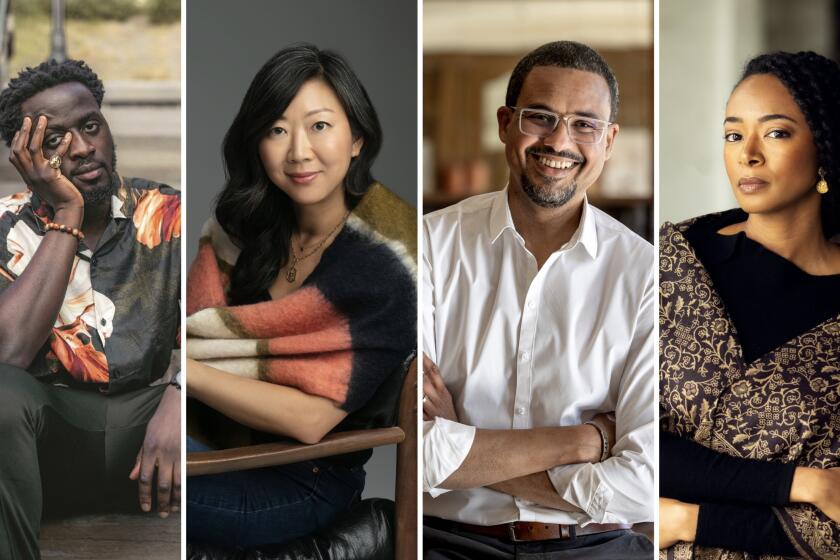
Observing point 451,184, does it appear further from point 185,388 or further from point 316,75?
point 185,388

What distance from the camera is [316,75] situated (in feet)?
8.87

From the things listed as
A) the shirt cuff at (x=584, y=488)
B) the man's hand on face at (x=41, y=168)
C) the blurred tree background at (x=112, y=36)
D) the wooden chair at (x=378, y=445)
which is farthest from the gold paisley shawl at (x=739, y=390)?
the man's hand on face at (x=41, y=168)

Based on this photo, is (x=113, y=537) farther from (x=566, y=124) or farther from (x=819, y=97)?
(x=819, y=97)

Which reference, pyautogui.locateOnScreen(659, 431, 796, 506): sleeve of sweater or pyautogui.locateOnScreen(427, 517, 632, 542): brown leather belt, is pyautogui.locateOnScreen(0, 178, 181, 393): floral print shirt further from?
pyautogui.locateOnScreen(659, 431, 796, 506): sleeve of sweater

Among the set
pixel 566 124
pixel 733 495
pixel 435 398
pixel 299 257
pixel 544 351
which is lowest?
pixel 733 495

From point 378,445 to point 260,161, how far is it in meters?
0.86

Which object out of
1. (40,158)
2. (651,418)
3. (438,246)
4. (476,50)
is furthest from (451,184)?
(40,158)

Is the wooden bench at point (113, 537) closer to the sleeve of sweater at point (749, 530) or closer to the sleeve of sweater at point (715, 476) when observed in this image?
the sleeve of sweater at point (715, 476)

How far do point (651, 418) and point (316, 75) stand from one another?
1336 millimetres

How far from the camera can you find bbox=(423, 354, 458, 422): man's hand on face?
107 inches

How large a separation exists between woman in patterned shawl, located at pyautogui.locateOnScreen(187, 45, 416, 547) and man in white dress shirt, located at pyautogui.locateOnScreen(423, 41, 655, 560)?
7.0 inches

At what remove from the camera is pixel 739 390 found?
2.63 metres

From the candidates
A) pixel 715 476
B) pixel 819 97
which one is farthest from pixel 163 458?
pixel 819 97

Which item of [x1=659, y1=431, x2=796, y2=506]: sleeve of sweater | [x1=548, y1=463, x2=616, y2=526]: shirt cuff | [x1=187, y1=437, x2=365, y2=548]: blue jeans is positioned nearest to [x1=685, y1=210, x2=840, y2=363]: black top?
[x1=659, y1=431, x2=796, y2=506]: sleeve of sweater
